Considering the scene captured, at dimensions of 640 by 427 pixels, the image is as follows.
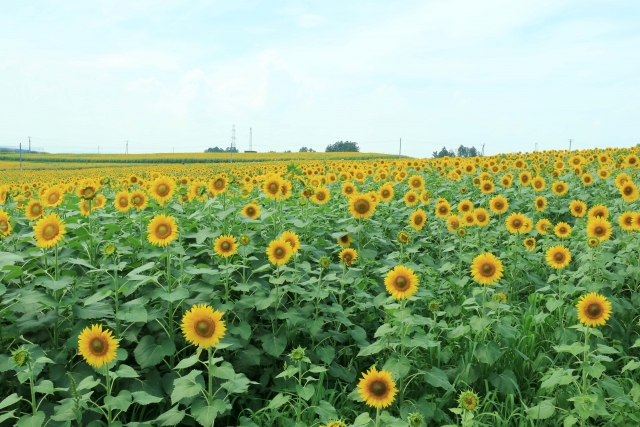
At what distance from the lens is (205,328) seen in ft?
8.82

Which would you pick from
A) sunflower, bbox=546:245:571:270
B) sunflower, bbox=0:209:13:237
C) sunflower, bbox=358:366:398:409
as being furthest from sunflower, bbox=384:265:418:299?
sunflower, bbox=0:209:13:237

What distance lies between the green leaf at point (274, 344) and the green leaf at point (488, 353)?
5.15 ft

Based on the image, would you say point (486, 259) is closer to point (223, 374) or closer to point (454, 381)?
point (454, 381)

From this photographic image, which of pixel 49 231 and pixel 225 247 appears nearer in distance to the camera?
pixel 49 231

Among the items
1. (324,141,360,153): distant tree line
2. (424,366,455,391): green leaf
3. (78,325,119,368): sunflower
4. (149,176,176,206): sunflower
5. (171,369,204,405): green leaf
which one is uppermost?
(324,141,360,153): distant tree line

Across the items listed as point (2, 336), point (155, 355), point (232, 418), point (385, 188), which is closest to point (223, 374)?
point (155, 355)

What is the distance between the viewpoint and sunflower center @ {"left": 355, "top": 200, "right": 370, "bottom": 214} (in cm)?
484

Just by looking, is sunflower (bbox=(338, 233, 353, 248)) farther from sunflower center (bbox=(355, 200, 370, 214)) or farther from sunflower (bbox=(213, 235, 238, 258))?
sunflower (bbox=(213, 235, 238, 258))

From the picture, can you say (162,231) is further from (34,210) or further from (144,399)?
(34,210)

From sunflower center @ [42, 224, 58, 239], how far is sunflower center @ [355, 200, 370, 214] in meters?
2.71

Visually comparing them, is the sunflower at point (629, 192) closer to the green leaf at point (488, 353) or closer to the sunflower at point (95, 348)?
the green leaf at point (488, 353)

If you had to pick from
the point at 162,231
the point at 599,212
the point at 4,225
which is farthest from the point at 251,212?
the point at 599,212

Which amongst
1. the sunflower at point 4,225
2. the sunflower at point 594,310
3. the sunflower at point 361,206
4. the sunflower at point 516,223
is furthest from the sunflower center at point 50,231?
the sunflower at point 516,223

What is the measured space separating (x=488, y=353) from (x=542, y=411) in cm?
56
